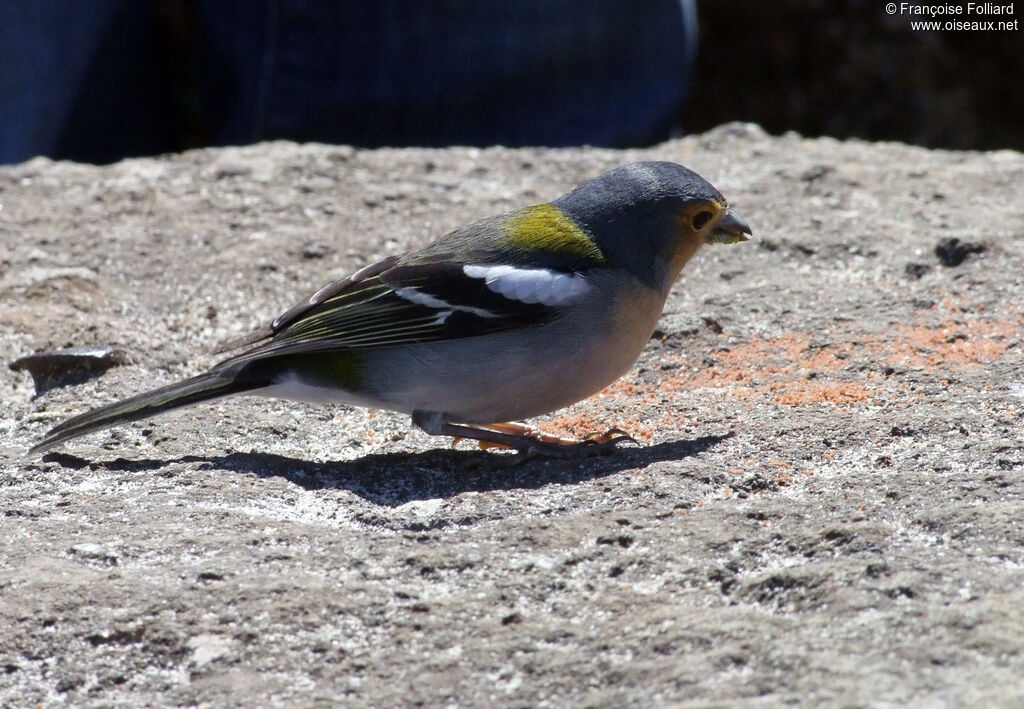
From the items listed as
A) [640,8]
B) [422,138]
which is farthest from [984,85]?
[422,138]

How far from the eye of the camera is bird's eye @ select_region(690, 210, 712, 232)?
13.6 ft

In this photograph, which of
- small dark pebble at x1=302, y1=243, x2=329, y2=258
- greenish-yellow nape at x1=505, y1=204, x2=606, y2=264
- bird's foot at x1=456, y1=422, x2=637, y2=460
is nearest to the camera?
bird's foot at x1=456, y1=422, x2=637, y2=460

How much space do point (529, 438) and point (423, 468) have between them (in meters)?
0.33

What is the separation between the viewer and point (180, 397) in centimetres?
382

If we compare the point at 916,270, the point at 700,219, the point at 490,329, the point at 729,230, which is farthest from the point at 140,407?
the point at 916,270

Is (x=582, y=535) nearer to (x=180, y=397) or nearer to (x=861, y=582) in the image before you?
(x=861, y=582)

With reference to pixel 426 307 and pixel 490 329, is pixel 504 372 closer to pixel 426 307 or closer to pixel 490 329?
pixel 490 329

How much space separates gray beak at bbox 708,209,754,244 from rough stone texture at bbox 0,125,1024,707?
0.42 m

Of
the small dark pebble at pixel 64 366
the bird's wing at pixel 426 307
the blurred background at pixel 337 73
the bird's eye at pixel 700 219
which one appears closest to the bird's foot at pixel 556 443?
the bird's wing at pixel 426 307

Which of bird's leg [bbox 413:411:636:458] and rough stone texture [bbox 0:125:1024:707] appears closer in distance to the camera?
rough stone texture [bbox 0:125:1024:707]

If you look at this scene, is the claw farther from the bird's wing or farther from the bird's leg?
the bird's wing

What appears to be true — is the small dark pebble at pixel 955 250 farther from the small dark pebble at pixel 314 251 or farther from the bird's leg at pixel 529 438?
the small dark pebble at pixel 314 251

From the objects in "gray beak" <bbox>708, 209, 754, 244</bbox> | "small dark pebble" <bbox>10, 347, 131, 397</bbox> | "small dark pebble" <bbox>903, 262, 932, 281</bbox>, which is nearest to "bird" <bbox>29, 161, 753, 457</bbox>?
"gray beak" <bbox>708, 209, 754, 244</bbox>

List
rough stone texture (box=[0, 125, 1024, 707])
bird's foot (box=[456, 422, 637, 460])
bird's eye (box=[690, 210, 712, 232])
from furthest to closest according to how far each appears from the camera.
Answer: bird's eye (box=[690, 210, 712, 232]), bird's foot (box=[456, 422, 637, 460]), rough stone texture (box=[0, 125, 1024, 707])
